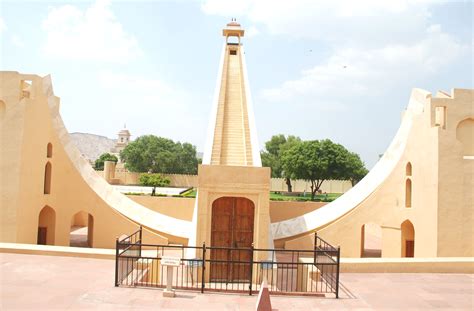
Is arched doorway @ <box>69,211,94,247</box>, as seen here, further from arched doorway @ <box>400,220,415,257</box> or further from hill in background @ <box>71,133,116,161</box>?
hill in background @ <box>71,133,116,161</box>

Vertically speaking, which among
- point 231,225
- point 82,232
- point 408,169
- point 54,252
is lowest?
point 82,232

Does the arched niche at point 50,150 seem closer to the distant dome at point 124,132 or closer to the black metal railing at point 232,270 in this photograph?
the black metal railing at point 232,270

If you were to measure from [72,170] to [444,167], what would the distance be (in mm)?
10887

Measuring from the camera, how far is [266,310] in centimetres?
634

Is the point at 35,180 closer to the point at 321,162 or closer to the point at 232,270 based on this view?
the point at 232,270

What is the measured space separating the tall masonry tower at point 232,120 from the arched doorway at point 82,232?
4761mm

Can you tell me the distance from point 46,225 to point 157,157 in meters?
30.1

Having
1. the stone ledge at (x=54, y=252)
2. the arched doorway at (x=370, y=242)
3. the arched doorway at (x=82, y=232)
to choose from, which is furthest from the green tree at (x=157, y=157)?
the stone ledge at (x=54, y=252)

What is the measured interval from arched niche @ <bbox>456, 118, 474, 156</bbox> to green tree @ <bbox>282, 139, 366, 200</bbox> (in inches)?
716

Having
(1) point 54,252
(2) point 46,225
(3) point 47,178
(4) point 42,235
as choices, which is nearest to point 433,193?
(1) point 54,252

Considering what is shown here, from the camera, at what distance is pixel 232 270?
30.4 ft

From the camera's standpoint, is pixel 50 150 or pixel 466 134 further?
pixel 50 150

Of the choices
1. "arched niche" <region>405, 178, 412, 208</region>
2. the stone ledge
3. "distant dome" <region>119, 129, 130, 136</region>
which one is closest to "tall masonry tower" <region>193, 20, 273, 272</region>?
the stone ledge

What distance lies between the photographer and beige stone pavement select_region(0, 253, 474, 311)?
663 centimetres
